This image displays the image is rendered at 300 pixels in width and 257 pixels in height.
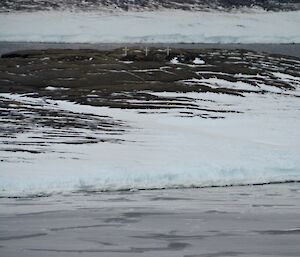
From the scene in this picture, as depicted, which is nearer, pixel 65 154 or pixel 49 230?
pixel 49 230

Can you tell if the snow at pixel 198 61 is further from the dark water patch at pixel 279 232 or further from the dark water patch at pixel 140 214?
the dark water patch at pixel 279 232

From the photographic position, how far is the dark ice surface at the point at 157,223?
6613 millimetres

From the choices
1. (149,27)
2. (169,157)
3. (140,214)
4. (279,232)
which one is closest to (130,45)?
(149,27)

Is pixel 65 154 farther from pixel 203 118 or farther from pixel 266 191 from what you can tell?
pixel 203 118

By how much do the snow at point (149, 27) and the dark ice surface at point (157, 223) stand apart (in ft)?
86.4

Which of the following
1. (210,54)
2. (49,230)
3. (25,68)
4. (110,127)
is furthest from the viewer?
(210,54)

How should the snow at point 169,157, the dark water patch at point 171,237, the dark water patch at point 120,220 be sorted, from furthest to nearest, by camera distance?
the snow at point 169,157 < the dark water patch at point 120,220 < the dark water patch at point 171,237

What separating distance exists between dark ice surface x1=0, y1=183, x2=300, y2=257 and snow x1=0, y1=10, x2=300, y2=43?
2632 cm

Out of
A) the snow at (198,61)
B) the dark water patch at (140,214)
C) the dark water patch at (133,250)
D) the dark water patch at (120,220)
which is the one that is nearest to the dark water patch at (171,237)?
Answer: the dark water patch at (133,250)

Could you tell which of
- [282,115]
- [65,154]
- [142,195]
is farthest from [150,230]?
[282,115]

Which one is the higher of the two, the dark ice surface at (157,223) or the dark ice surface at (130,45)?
the dark ice surface at (157,223)

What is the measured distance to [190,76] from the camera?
64.4ft

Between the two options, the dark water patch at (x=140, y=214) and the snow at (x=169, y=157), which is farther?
the snow at (x=169, y=157)

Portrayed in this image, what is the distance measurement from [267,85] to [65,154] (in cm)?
1001
